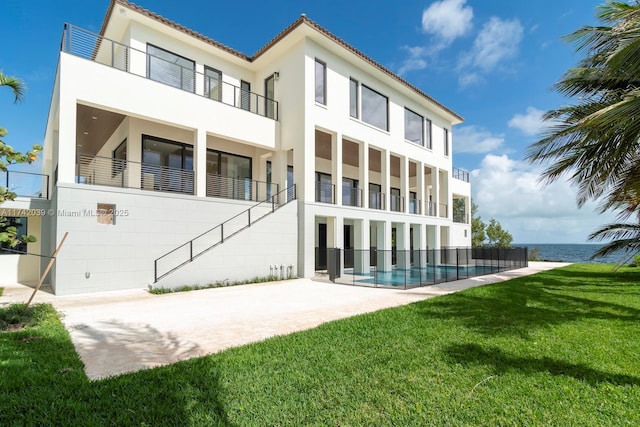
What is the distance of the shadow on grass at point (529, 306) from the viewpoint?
6183 millimetres

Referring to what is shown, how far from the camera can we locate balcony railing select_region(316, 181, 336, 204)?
16.6m

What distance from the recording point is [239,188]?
52.1 ft

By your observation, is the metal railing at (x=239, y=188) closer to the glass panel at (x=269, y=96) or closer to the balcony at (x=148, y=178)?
the balcony at (x=148, y=178)

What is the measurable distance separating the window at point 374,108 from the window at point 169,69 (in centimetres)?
883

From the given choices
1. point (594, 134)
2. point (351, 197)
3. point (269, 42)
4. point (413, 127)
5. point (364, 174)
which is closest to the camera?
point (594, 134)

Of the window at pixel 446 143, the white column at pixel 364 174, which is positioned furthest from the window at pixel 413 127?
the white column at pixel 364 174

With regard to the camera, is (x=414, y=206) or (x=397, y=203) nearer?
(x=397, y=203)

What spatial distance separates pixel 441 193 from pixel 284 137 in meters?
14.7

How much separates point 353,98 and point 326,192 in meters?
5.20

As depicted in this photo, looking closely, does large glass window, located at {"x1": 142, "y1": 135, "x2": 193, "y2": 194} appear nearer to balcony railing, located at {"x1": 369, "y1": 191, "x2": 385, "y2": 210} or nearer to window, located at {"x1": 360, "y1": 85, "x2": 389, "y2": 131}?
window, located at {"x1": 360, "y1": 85, "x2": 389, "y2": 131}

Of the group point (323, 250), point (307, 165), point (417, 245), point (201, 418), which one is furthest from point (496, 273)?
point (201, 418)

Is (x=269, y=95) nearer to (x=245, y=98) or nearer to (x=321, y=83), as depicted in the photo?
(x=245, y=98)

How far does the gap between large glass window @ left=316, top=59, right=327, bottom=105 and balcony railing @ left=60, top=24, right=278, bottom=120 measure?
2.20 m

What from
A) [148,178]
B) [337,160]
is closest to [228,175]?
[148,178]
